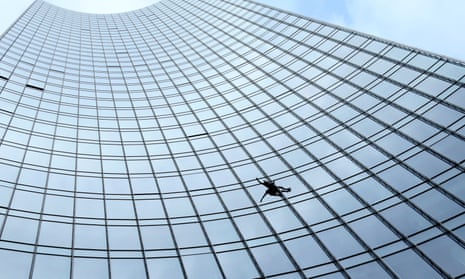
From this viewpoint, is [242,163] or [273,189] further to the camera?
[242,163]

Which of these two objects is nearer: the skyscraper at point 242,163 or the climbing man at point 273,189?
the skyscraper at point 242,163

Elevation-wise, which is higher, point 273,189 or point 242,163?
point 242,163

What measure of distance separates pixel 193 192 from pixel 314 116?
13275 millimetres

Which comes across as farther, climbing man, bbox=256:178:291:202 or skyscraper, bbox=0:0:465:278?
climbing man, bbox=256:178:291:202

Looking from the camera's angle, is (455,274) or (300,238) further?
(300,238)

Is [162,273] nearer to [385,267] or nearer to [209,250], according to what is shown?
[209,250]

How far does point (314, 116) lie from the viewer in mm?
45094

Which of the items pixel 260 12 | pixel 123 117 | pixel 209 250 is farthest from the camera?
pixel 260 12

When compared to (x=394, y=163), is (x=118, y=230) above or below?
above

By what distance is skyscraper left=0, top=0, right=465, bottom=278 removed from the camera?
1161 inches

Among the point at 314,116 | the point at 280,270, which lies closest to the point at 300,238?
the point at 280,270

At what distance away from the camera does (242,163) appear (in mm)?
41625

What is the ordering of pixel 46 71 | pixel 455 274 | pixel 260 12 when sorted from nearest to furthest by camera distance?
pixel 455 274, pixel 46 71, pixel 260 12

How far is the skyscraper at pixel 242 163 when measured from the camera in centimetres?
2948
